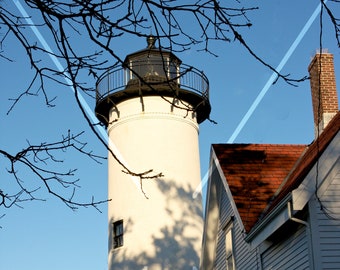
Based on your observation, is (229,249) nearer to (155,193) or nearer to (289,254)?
(289,254)

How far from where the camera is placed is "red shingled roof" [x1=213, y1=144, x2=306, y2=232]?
14.9 meters

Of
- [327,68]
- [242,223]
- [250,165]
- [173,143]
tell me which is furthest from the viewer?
[173,143]

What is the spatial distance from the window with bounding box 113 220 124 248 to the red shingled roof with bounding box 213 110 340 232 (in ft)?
30.8

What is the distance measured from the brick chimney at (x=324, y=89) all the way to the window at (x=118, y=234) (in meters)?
10.1

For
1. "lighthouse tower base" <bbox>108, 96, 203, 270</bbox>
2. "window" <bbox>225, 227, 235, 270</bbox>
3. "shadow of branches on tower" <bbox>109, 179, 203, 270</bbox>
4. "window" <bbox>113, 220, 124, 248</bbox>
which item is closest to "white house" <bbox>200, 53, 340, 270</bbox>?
"window" <bbox>225, 227, 235, 270</bbox>

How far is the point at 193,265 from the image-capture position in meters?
24.9

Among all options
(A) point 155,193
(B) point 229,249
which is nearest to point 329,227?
(B) point 229,249

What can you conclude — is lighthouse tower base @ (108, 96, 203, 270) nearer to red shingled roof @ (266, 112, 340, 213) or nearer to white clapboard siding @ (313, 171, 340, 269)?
red shingled roof @ (266, 112, 340, 213)

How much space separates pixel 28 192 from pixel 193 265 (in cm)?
1950

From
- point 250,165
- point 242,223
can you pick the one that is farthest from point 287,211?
point 250,165

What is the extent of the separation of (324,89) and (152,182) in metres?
9.88

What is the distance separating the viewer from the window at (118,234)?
83.9ft

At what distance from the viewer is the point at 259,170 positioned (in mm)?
16188

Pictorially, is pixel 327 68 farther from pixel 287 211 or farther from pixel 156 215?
pixel 156 215
